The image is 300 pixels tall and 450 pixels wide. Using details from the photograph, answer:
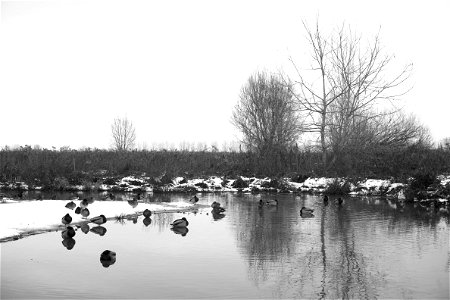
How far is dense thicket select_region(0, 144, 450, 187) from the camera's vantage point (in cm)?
3117

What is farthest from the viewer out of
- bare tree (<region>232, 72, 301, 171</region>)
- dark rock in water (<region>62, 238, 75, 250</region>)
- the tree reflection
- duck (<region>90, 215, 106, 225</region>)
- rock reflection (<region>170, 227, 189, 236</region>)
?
bare tree (<region>232, 72, 301, 171</region>)

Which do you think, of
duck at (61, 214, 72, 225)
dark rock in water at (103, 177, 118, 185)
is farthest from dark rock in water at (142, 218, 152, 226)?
dark rock in water at (103, 177, 118, 185)

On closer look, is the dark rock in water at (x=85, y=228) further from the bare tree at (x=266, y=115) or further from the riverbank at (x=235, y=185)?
the bare tree at (x=266, y=115)

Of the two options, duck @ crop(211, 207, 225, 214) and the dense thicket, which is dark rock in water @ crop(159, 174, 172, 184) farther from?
duck @ crop(211, 207, 225, 214)

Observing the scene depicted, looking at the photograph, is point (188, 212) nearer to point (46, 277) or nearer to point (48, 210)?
point (48, 210)

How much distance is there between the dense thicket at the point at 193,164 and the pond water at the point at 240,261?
13.1m

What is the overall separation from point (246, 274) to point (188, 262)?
1.59 m

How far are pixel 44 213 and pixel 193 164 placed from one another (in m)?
21.9

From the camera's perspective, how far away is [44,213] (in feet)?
57.3

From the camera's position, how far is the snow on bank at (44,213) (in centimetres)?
1488

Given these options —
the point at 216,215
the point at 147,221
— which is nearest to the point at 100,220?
the point at 147,221

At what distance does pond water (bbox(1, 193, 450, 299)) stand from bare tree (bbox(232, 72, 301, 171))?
2574cm

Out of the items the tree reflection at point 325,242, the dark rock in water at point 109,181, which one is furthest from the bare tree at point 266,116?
the tree reflection at point 325,242

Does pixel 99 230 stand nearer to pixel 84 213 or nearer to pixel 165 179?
pixel 84 213
